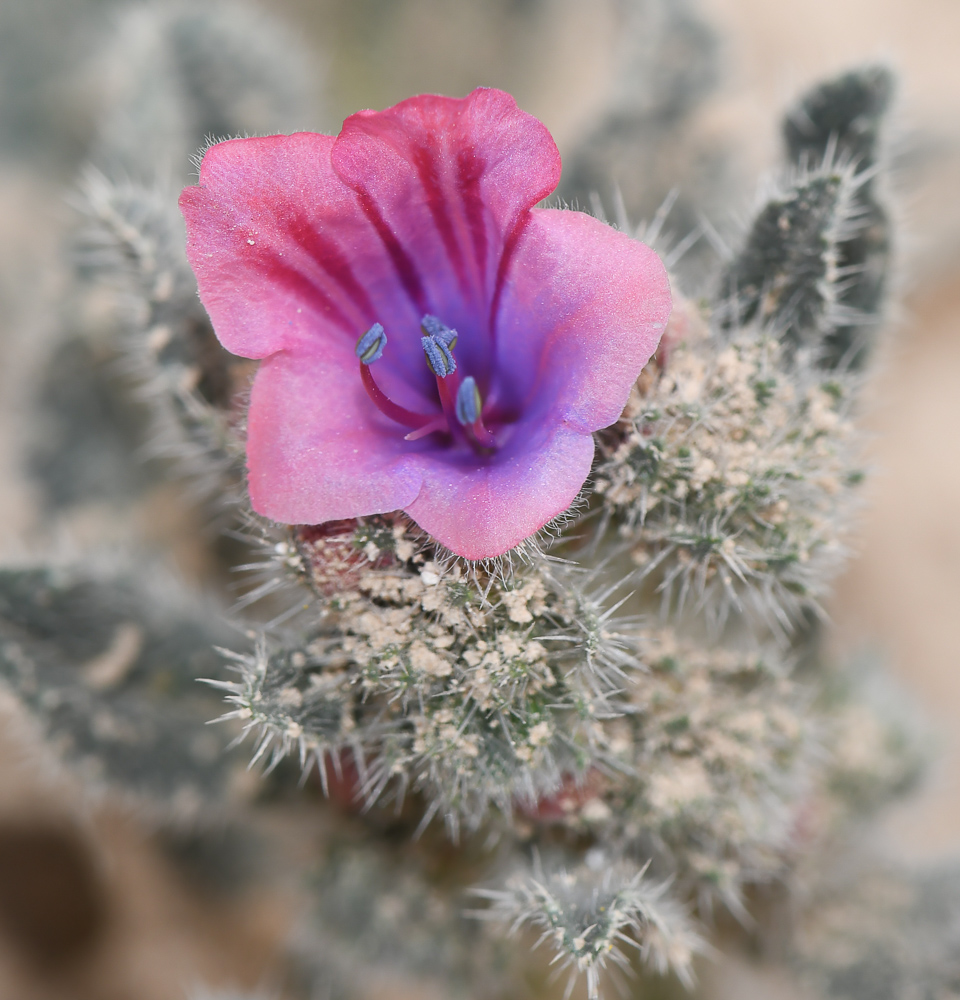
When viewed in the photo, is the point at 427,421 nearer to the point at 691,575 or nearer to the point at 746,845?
the point at 691,575

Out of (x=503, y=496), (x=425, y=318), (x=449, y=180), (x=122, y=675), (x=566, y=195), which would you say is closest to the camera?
(x=503, y=496)

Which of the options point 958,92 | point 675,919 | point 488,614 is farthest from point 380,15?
point 675,919

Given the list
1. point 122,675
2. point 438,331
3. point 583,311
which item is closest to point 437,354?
point 438,331

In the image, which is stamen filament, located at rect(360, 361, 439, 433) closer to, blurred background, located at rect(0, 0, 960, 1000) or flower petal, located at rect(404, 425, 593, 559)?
flower petal, located at rect(404, 425, 593, 559)

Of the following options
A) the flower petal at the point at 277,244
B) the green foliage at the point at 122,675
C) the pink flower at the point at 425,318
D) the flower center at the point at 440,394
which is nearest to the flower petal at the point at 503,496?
the pink flower at the point at 425,318

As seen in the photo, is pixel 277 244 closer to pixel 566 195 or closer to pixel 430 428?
pixel 430 428

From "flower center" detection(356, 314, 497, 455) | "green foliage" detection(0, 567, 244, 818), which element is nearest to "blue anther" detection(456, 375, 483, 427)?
"flower center" detection(356, 314, 497, 455)

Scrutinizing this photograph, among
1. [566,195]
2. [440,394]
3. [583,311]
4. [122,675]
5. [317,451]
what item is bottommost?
[122,675]
